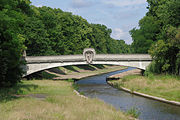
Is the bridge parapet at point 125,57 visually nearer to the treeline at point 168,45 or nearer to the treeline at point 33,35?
the treeline at point 168,45

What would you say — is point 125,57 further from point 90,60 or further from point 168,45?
point 168,45

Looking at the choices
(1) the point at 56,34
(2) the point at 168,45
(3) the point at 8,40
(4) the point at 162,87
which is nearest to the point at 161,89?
(4) the point at 162,87

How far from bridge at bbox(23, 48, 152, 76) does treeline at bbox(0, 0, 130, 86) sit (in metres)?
4.29

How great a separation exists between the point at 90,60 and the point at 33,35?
14123 millimetres

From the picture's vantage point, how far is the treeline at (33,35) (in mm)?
23389

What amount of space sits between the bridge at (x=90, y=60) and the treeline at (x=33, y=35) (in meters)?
4.29

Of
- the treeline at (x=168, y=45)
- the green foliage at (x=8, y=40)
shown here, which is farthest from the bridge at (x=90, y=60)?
the green foliage at (x=8, y=40)

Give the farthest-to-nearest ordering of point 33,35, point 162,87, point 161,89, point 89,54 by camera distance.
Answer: point 33,35, point 89,54, point 162,87, point 161,89

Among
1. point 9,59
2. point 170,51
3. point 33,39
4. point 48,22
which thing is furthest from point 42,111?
point 48,22

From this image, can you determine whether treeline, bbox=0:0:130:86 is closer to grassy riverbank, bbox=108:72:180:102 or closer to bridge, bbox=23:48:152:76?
bridge, bbox=23:48:152:76

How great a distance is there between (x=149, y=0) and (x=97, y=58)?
2708cm

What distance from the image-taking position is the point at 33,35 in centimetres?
5091

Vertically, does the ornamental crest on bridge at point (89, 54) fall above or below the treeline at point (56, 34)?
below

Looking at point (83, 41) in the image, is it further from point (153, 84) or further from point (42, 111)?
point (42, 111)
